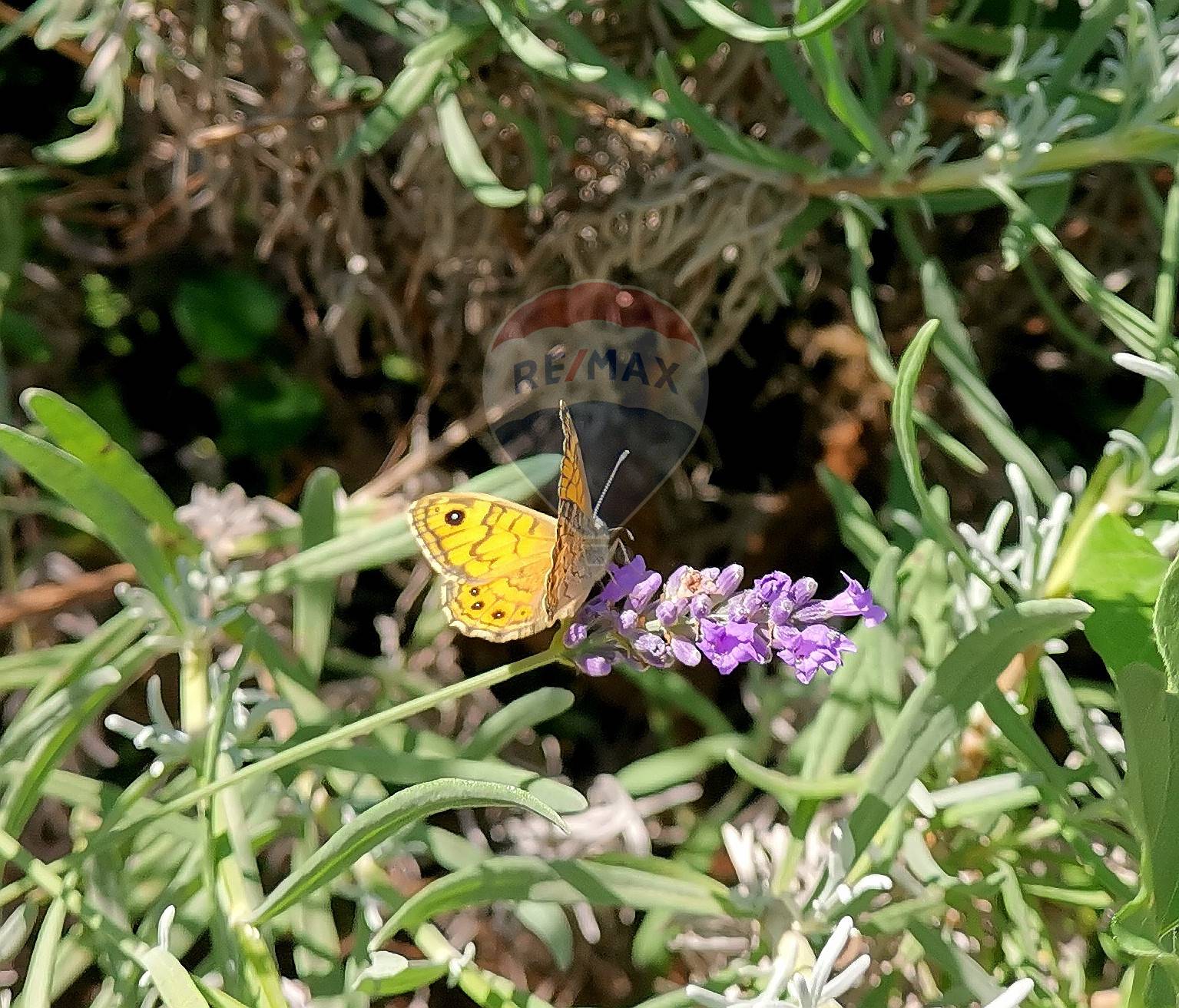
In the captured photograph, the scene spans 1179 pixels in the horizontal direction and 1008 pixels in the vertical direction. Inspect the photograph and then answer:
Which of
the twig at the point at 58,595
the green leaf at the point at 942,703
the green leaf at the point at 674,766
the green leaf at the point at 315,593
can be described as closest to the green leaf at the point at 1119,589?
the green leaf at the point at 942,703

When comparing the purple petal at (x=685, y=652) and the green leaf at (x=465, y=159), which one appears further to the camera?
the green leaf at (x=465, y=159)

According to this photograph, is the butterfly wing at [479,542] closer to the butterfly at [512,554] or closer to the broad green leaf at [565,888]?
the butterfly at [512,554]

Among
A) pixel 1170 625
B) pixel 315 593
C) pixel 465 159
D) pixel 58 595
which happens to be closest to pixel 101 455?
pixel 315 593

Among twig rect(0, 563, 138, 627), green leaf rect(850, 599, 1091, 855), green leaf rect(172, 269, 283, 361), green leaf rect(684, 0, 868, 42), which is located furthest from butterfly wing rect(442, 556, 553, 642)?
green leaf rect(172, 269, 283, 361)

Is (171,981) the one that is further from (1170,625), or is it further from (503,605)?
(1170,625)

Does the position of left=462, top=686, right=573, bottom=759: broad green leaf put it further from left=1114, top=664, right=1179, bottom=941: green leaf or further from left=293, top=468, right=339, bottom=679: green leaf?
left=1114, top=664, right=1179, bottom=941: green leaf

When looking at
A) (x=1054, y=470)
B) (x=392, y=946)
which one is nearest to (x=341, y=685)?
(x=392, y=946)

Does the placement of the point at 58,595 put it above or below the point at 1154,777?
below
